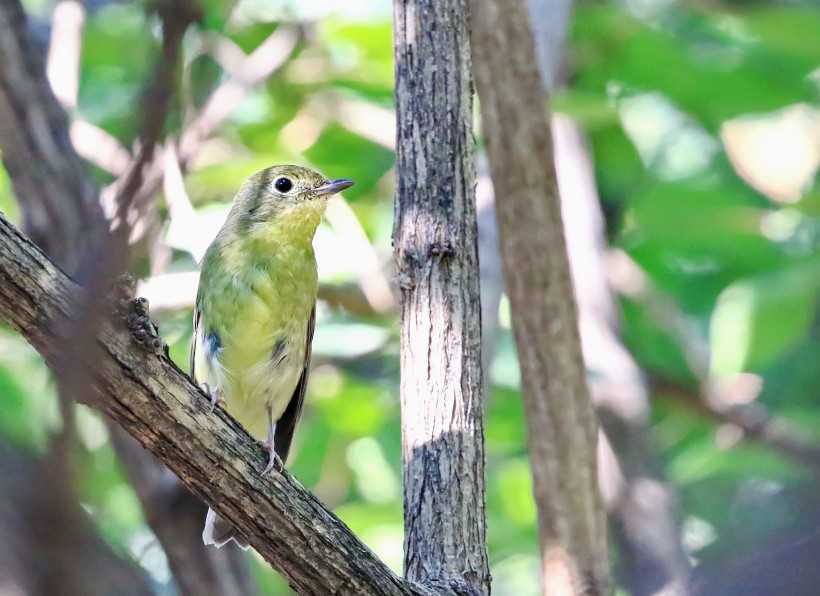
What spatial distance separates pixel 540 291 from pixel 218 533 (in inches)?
64.3

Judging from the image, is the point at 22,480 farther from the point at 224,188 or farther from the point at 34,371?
the point at 224,188

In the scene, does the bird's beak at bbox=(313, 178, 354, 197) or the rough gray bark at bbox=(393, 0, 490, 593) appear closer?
the rough gray bark at bbox=(393, 0, 490, 593)

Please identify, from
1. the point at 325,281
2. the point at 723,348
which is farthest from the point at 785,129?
the point at 325,281

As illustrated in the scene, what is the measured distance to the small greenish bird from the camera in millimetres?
4809

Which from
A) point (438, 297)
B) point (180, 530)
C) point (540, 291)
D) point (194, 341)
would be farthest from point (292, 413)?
point (438, 297)

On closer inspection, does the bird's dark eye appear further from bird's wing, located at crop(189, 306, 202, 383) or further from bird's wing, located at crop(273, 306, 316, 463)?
bird's wing, located at crop(189, 306, 202, 383)

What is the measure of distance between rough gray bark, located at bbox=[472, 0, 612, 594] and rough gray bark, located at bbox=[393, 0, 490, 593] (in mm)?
734

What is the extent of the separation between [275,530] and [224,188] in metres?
3.17

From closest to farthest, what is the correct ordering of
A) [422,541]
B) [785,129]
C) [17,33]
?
1. [422,541]
2. [17,33]
3. [785,129]

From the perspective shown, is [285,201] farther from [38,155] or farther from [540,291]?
[540,291]

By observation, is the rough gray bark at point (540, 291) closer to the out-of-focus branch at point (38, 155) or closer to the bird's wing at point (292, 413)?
the bird's wing at point (292, 413)

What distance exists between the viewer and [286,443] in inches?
205

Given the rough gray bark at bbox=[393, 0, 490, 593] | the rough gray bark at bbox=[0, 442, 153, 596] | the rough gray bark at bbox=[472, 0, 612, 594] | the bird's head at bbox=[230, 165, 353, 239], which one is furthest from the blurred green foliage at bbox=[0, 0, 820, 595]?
the rough gray bark at bbox=[0, 442, 153, 596]

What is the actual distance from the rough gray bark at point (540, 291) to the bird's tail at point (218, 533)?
1235 mm
